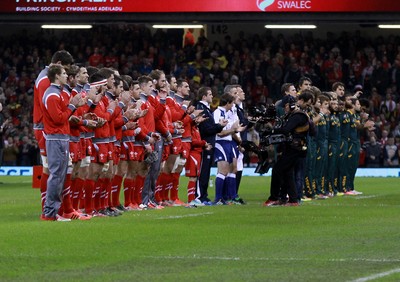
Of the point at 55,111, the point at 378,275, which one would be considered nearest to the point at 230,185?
the point at 55,111

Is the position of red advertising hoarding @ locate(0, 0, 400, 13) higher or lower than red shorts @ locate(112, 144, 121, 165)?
higher

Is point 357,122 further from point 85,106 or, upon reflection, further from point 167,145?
point 85,106

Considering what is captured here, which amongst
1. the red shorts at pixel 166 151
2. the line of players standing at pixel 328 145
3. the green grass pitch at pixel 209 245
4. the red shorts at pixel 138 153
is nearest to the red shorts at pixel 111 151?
the green grass pitch at pixel 209 245

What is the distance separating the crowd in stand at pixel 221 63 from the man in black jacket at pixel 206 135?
18.1 m

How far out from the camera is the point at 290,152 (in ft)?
73.3

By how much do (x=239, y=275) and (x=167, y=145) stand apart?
37.7 feet

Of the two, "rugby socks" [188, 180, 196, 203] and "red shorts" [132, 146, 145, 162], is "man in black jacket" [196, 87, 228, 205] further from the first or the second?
"red shorts" [132, 146, 145, 162]

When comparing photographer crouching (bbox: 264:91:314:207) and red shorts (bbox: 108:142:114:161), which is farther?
photographer crouching (bbox: 264:91:314:207)

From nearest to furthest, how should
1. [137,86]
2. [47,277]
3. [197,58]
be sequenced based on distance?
[47,277] < [137,86] < [197,58]

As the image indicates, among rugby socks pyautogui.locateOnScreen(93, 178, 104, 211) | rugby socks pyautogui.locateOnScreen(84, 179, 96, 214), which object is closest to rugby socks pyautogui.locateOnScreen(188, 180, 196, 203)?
rugby socks pyautogui.locateOnScreen(93, 178, 104, 211)

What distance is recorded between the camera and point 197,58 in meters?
46.2

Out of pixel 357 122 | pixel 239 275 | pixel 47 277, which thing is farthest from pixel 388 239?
pixel 357 122

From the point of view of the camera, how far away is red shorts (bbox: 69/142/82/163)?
1838cm

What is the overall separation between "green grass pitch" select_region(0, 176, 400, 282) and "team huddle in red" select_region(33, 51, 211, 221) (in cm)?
67
